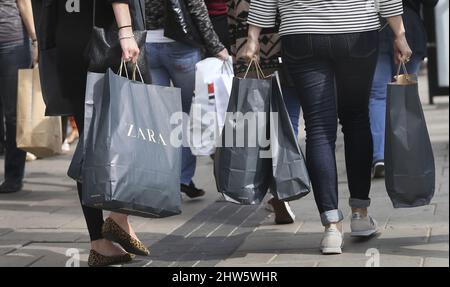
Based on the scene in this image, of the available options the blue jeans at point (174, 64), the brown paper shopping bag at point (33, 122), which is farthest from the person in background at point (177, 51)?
the brown paper shopping bag at point (33, 122)

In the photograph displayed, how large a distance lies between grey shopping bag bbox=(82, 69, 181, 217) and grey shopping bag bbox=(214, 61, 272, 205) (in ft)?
1.86

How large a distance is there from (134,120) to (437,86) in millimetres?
8411

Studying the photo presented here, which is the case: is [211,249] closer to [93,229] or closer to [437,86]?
[93,229]

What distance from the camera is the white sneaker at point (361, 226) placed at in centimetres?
580

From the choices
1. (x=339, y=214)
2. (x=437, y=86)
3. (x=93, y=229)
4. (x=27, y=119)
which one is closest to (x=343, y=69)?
(x=339, y=214)

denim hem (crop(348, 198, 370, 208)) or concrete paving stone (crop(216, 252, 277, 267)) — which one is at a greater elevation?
denim hem (crop(348, 198, 370, 208))

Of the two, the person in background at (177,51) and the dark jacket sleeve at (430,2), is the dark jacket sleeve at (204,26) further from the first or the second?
the dark jacket sleeve at (430,2)

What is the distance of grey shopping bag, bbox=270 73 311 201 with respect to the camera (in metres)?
5.52

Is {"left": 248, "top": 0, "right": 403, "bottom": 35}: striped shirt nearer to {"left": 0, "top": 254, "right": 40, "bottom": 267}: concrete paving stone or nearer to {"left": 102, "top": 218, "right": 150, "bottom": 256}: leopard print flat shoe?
{"left": 102, "top": 218, "right": 150, "bottom": 256}: leopard print flat shoe

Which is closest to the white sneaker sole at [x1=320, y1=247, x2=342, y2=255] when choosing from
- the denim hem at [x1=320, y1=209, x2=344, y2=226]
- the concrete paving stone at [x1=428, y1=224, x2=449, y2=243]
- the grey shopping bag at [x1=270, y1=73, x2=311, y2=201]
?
the denim hem at [x1=320, y1=209, x2=344, y2=226]

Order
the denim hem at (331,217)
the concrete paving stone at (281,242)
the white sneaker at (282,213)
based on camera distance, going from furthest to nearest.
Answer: the white sneaker at (282,213)
the concrete paving stone at (281,242)
the denim hem at (331,217)

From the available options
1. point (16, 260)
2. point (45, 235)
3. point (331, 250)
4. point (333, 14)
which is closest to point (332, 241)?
point (331, 250)

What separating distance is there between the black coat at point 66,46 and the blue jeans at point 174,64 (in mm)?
1737

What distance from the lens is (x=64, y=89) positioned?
5.32m
